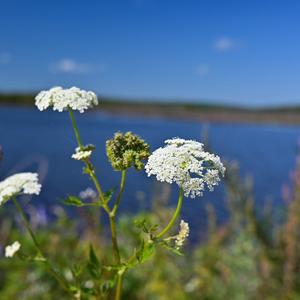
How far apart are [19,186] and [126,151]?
0.31 m

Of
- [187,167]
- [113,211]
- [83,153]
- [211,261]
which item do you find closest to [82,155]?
[83,153]

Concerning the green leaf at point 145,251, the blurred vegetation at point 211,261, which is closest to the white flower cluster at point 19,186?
the green leaf at point 145,251

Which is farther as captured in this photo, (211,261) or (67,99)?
(211,261)

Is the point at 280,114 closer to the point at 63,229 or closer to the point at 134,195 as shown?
the point at 134,195

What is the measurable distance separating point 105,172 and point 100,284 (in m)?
12.3

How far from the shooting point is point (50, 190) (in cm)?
1232

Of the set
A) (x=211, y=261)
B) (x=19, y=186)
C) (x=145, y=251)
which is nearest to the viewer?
(x=145, y=251)

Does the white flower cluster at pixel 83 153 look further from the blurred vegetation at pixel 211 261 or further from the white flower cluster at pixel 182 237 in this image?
the blurred vegetation at pixel 211 261

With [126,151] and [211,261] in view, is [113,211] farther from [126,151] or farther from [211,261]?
[211,261]

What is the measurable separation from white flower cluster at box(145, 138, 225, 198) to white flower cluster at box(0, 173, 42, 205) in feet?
1.02

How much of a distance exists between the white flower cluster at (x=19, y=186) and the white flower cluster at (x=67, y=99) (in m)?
0.20

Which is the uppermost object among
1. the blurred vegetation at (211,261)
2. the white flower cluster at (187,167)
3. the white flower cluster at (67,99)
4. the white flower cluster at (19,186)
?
the white flower cluster at (67,99)

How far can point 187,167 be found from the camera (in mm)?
1312

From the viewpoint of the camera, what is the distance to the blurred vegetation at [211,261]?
404cm
